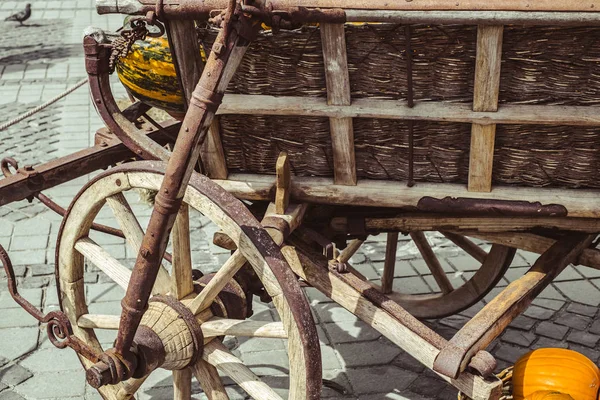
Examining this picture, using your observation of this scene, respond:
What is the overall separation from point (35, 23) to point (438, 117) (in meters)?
9.96

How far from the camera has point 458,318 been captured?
11.9ft

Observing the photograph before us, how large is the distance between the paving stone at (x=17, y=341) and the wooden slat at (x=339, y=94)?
5.99ft

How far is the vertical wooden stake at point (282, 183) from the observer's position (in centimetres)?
224

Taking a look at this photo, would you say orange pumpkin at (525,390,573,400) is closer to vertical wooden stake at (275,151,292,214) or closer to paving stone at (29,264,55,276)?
vertical wooden stake at (275,151,292,214)

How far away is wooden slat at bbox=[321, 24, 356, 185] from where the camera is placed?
6.69 ft

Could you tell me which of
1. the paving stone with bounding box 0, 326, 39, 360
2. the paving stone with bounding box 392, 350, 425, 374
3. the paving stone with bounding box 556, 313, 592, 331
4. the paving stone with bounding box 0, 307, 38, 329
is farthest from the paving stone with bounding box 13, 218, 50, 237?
the paving stone with bounding box 556, 313, 592, 331

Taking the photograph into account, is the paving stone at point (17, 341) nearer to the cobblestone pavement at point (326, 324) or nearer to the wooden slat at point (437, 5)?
the cobblestone pavement at point (326, 324)

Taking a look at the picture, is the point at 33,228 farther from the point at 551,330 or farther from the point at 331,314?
the point at 551,330

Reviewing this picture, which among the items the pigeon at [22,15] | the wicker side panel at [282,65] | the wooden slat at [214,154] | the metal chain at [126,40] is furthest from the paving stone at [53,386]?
the pigeon at [22,15]

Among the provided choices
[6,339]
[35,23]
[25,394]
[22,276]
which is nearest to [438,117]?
[25,394]

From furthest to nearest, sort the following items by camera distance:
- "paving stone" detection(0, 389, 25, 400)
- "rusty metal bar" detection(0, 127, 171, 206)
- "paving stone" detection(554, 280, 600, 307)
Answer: "paving stone" detection(554, 280, 600, 307) → "paving stone" detection(0, 389, 25, 400) → "rusty metal bar" detection(0, 127, 171, 206)

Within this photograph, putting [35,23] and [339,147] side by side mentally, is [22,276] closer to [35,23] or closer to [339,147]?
[339,147]

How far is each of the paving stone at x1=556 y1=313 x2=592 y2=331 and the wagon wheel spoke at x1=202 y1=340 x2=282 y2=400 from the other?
1.88 m

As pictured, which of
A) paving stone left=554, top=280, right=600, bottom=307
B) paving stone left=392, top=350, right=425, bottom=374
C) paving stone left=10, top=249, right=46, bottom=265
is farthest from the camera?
paving stone left=10, top=249, right=46, bottom=265
